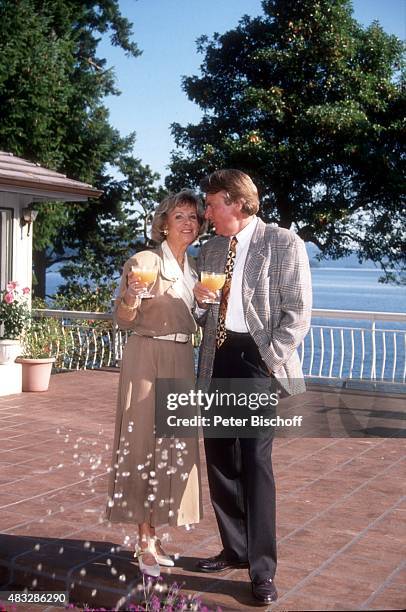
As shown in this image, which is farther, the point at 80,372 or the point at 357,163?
the point at 357,163

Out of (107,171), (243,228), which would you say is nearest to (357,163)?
(107,171)

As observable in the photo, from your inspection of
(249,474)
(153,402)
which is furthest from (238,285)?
(249,474)

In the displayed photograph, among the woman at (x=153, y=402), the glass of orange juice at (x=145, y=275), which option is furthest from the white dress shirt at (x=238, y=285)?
the glass of orange juice at (x=145, y=275)

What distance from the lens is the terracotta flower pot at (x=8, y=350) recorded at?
838 centimetres

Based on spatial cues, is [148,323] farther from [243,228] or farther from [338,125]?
[338,125]

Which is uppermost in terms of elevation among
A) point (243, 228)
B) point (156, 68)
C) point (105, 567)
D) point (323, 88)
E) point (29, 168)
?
point (156, 68)

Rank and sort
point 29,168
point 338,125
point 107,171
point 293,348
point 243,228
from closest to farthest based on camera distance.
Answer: point 293,348
point 243,228
point 29,168
point 338,125
point 107,171

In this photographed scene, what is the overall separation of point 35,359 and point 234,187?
5.77m

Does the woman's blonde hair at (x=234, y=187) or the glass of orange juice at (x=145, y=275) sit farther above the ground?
the woman's blonde hair at (x=234, y=187)

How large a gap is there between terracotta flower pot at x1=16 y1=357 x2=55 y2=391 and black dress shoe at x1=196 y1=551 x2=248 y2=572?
212 inches

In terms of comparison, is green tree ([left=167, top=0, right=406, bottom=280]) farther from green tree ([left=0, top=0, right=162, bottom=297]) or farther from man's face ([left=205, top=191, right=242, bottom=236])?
man's face ([left=205, top=191, right=242, bottom=236])

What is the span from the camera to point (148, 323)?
3.46 metres

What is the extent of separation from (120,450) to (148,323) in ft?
1.97

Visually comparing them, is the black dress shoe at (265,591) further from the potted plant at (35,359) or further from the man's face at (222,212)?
the potted plant at (35,359)
